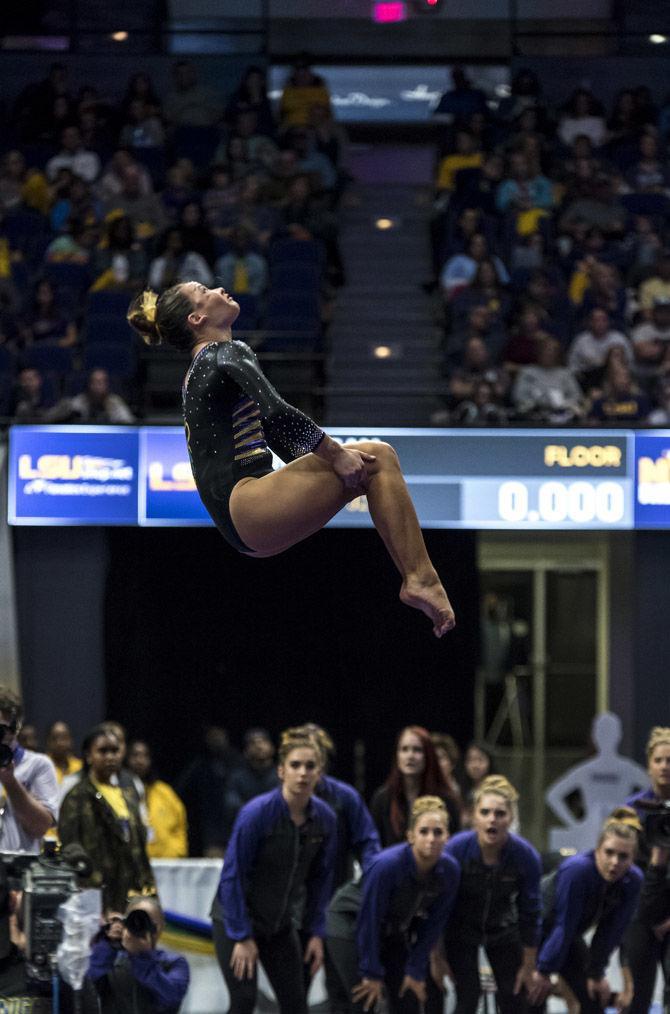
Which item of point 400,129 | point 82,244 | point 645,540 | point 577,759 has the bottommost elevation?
point 577,759

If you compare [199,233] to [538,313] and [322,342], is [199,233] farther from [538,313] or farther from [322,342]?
[538,313]

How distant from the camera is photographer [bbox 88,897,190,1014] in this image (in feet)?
21.4

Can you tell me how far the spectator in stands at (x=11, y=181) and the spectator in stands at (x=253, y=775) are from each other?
18.1 feet

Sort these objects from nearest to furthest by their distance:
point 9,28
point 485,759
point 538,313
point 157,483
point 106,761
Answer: point 106,761 < point 485,759 < point 157,483 < point 538,313 < point 9,28

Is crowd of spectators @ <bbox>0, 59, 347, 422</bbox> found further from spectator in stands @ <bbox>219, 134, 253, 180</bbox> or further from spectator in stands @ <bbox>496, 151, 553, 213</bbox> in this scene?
spectator in stands @ <bbox>496, 151, 553, 213</bbox>

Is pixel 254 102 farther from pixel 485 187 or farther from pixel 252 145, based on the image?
pixel 485 187

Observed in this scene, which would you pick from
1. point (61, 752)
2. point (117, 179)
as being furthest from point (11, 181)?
point (61, 752)

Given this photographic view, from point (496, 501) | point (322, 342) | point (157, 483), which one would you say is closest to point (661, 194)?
point (322, 342)

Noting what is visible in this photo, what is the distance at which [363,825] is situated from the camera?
23.8 ft

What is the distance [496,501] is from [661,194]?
4388mm

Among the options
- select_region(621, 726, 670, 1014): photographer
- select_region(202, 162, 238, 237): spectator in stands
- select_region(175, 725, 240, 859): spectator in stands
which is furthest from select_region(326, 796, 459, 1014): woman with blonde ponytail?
select_region(202, 162, 238, 237): spectator in stands

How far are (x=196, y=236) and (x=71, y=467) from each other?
3007mm

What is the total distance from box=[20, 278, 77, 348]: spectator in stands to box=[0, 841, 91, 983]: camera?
746 cm

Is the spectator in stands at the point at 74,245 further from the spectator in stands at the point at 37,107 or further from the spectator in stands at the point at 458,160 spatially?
the spectator in stands at the point at 458,160
